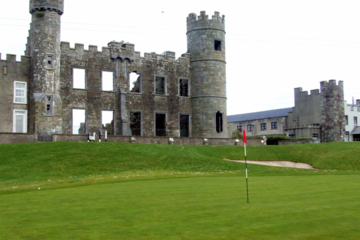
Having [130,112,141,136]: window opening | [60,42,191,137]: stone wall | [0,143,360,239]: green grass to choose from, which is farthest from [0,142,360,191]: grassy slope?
[130,112,141,136]: window opening

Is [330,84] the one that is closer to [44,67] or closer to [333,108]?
[333,108]

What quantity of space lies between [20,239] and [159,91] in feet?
127

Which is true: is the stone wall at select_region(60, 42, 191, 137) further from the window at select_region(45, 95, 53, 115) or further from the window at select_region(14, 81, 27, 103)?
the window at select_region(14, 81, 27, 103)

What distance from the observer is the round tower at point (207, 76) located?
44312 mm

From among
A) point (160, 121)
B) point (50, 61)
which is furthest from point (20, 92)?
point (160, 121)

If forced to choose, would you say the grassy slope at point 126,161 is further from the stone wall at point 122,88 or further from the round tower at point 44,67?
the stone wall at point 122,88

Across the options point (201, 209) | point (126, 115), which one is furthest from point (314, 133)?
point (201, 209)

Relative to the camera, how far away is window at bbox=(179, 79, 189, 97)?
45406mm

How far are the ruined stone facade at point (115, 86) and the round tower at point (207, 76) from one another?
11 centimetres

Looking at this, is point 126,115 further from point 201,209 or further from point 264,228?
point 264,228

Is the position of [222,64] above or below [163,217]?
above

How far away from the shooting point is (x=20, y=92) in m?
36.1

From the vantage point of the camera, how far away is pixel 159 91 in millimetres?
45500

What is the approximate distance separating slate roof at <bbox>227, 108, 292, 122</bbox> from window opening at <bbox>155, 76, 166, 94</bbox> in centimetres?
3381
